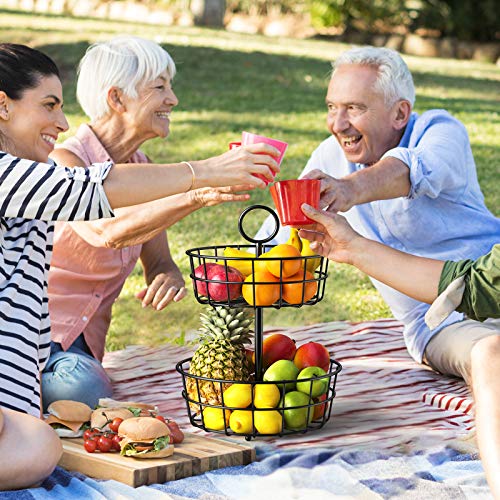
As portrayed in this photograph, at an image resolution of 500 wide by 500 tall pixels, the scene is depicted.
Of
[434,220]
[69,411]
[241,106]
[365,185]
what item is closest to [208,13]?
[241,106]

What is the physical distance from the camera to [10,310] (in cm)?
375

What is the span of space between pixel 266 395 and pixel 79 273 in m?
1.38

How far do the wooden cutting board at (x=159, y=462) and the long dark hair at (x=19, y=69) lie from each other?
1.36 metres

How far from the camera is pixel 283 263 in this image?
390 centimetres

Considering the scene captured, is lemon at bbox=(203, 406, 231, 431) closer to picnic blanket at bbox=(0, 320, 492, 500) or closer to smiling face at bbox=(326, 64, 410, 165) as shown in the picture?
picnic blanket at bbox=(0, 320, 492, 500)

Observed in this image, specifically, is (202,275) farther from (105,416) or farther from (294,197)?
(105,416)

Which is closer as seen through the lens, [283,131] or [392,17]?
[283,131]

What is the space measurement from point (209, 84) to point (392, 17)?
963cm

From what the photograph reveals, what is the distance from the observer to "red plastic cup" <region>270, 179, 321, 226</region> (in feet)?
12.6

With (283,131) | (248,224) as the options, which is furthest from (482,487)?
(283,131)

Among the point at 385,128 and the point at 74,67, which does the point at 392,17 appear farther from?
the point at 385,128

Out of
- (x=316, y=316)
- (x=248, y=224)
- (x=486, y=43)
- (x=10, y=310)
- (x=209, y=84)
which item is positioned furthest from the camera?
(x=486, y=43)

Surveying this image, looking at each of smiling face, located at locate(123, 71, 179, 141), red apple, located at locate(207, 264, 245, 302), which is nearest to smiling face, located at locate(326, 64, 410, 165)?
smiling face, located at locate(123, 71, 179, 141)

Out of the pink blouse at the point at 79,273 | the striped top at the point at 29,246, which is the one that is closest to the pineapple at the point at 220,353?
the striped top at the point at 29,246
